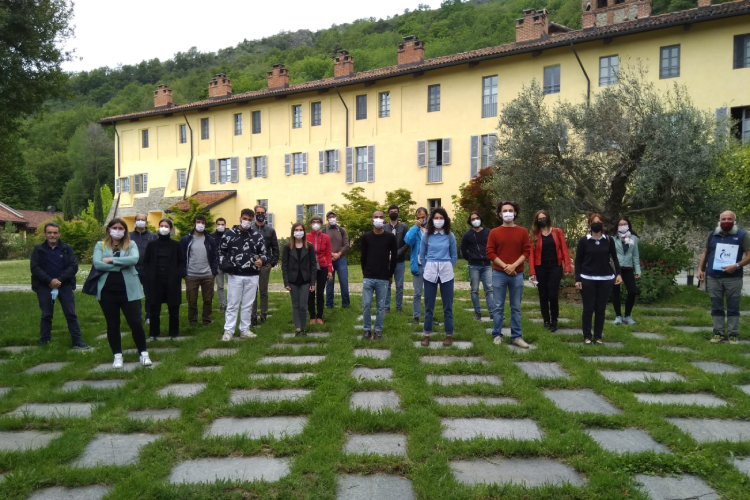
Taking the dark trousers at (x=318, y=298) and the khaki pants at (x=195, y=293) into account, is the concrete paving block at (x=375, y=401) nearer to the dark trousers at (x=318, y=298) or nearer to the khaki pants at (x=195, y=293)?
the dark trousers at (x=318, y=298)

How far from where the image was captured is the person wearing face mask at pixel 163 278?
8.73 m

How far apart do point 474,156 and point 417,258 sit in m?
18.8

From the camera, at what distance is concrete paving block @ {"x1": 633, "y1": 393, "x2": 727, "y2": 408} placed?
516cm

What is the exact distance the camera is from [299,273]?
28.7 ft

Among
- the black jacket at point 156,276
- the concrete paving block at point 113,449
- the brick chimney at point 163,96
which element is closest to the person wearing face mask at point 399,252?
the black jacket at point 156,276

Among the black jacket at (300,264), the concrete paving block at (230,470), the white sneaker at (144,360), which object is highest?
A: the black jacket at (300,264)

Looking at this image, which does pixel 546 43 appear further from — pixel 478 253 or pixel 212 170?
pixel 212 170

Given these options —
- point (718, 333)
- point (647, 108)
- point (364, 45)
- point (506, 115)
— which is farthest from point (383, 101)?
point (364, 45)

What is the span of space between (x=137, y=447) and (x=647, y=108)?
41.8 ft

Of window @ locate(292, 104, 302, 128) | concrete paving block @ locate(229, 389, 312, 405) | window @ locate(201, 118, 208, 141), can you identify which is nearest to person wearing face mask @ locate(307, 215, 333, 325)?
concrete paving block @ locate(229, 389, 312, 405)

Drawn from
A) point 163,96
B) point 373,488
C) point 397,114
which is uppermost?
point 163,96

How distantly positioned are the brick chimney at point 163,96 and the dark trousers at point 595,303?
37889 mm

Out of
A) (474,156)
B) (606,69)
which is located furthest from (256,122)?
(606,69)

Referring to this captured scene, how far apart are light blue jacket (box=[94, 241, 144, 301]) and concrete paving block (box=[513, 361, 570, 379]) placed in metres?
4.78
